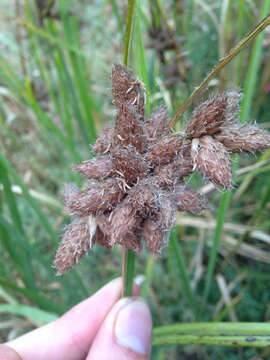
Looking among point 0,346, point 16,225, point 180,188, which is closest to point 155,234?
point 180,188

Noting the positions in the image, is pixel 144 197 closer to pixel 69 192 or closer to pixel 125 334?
pixel 69 192

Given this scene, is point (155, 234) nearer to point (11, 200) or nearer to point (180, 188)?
point (180, 188)

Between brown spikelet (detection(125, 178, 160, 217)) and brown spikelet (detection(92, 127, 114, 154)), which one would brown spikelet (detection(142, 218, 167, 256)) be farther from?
brown spikelet (detection(92, 127, 114, 154))

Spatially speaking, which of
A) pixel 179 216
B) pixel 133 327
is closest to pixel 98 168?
pixel 133 327

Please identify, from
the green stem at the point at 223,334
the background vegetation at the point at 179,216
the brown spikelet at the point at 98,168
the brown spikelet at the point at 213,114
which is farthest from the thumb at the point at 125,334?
the brown spikelet at the point at 213,114

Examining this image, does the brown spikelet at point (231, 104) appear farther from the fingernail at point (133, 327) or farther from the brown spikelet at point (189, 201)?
the fingernail at point (133, 327)

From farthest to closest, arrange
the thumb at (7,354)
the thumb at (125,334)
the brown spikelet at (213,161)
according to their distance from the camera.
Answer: the thumb at (125,334), the thumb at (7,354), the brown spikelet at (213,161)
